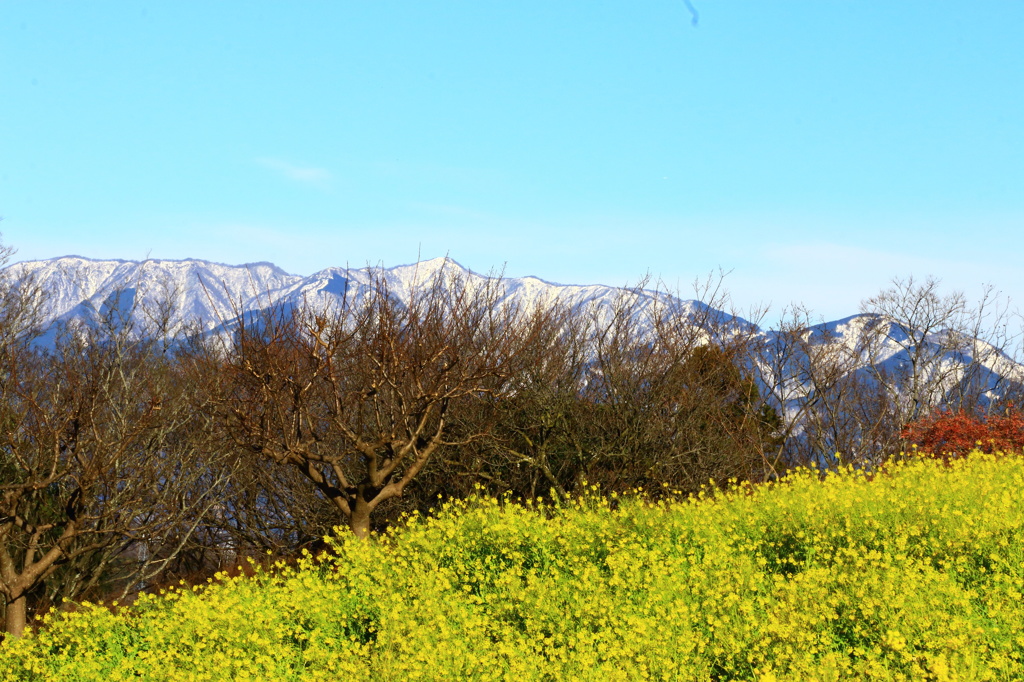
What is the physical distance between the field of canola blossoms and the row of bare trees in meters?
2.94

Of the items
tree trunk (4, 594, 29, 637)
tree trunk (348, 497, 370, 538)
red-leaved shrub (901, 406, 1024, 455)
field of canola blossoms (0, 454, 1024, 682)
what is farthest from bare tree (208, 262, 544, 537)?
red-leaved shrub (901, 406, 1024, 455)

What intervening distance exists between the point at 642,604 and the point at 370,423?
1018 centimetres

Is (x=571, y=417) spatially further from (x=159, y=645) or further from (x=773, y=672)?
(x=773, y=672)

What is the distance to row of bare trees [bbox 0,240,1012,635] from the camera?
12.2 meters

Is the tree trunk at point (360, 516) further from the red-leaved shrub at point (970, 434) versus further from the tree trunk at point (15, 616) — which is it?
the red-leaved shrub at point (970, 434)

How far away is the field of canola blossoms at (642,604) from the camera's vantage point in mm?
5914

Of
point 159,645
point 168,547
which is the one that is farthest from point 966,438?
point 168,547

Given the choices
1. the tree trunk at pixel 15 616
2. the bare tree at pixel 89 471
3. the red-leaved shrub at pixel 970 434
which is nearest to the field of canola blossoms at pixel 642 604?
the bare tree at pixel 89 471

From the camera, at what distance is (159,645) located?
789 cm

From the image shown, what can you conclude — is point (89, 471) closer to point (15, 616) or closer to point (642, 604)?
point (15, 616)

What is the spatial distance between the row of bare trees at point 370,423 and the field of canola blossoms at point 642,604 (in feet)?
9.64

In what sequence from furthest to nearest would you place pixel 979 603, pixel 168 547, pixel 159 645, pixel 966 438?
pixel 168 547
pixel 966 438
pixel 159 645
pixel 979 603

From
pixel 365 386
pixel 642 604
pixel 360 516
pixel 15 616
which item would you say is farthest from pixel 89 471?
pixel 642 604

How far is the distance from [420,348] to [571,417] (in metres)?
4.69
